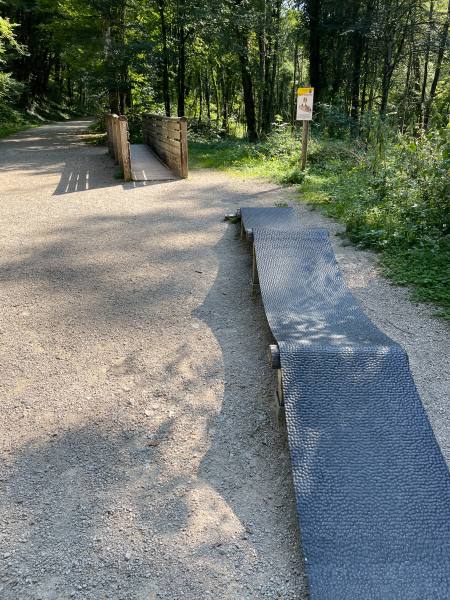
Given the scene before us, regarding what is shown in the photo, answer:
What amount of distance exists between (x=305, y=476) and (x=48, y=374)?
1812mm

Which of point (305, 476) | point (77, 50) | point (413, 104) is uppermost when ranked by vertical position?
point (77, 50)

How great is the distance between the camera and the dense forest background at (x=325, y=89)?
541 cm

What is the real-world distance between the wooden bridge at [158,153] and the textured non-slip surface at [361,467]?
699 cm

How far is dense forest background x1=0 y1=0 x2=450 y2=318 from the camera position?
213 inches

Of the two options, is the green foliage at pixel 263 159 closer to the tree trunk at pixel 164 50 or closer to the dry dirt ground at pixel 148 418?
the tree trunk at pixel 164 50

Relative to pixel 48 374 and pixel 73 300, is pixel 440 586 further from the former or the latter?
pixel 73 300

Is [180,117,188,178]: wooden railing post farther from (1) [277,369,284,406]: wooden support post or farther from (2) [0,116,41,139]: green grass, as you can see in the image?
(2) [0,116,41,139]: green grass

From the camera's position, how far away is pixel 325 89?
1948cm

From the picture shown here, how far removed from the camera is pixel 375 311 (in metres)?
3.89

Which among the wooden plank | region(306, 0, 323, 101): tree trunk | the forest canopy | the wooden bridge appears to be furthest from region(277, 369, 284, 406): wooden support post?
region(306, 0, 323, 101): tree trunk

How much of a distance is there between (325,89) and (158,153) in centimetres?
1032

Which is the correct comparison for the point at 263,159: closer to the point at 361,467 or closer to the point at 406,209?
the point at 406,209

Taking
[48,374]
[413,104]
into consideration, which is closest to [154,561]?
[48,374]

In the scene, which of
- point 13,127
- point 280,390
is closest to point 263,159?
point 280,390
